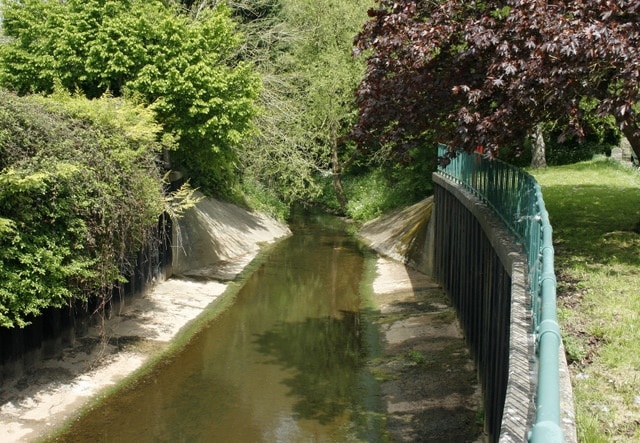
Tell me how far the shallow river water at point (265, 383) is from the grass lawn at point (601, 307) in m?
4.46

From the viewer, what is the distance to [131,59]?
19.9m

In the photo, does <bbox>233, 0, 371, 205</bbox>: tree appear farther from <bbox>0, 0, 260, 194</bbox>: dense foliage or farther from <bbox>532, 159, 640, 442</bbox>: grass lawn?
<bbox>532, 159, 640, 442</bbox>: grass lawn

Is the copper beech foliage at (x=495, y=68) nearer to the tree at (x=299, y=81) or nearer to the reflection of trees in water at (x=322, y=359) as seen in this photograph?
the reflection of trees in water at (x=322, y=359)

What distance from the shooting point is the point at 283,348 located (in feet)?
55.5

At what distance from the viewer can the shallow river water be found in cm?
1217

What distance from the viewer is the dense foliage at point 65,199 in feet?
39.3

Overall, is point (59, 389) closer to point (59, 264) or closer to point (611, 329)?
point (59, 264)

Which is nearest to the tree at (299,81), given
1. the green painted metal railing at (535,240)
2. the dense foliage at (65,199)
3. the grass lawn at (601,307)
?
the green painted metal railing at (535,240)

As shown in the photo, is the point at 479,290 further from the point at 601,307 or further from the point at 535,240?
the point at 535,240

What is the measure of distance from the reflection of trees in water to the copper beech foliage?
5046mm

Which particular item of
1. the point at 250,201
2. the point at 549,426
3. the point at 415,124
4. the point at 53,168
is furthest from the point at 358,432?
the point at 250,201

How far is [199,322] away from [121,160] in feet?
19.0

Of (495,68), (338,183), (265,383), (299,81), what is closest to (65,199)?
(265,383)

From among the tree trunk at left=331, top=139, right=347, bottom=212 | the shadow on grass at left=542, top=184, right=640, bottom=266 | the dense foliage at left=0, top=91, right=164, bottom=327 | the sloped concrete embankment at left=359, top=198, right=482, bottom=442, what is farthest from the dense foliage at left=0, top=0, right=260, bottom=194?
the tree trunk at left=331, top=139, right=347, bottom=212
